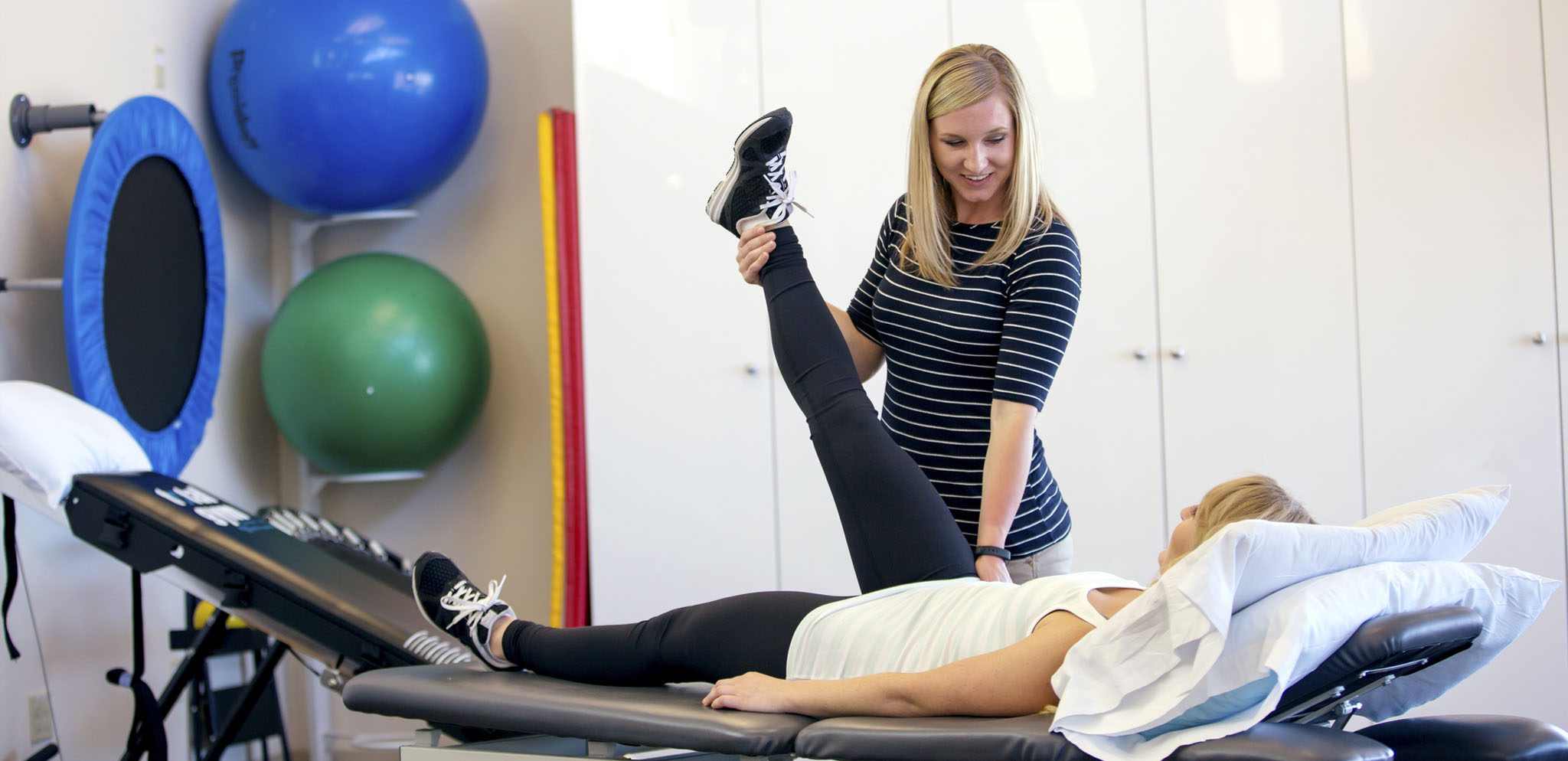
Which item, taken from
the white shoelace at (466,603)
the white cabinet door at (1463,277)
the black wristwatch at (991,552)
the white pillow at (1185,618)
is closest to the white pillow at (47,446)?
the white shoelace at (466,603)

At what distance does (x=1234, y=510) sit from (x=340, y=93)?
220cm

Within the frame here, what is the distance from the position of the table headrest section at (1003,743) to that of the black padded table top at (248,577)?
0.86 metres

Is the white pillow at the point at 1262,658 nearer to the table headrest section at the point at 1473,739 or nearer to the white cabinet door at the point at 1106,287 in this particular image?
the table headrest section at the point at 1473,739

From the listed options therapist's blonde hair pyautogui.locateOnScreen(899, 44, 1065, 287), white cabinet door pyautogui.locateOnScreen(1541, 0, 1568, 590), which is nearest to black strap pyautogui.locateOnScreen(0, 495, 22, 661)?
therapist's blonde hair pyautogui.locateOnScreen(899, 44, 1065, 287)

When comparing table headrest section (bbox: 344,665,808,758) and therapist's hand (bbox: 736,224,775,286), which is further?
therapist's hand (bbox: 736,224,775,286)

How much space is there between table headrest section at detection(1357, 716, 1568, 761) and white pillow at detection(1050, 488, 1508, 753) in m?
0.19

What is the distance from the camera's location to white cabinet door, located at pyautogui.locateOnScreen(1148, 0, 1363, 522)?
108 inches

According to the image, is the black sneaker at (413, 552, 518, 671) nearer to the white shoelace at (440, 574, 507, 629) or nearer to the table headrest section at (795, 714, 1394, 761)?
the white shoelace at (440, 574, 507, 629)

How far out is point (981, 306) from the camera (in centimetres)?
159

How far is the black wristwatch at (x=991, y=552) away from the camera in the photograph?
1527 millimetres

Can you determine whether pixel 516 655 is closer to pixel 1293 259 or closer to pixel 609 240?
pixel 609 240

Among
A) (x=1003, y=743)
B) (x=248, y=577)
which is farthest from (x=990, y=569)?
(x=248, y=577)

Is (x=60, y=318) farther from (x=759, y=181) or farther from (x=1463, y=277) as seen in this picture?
(x=1463, y=277)

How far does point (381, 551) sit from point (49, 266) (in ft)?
2.89
